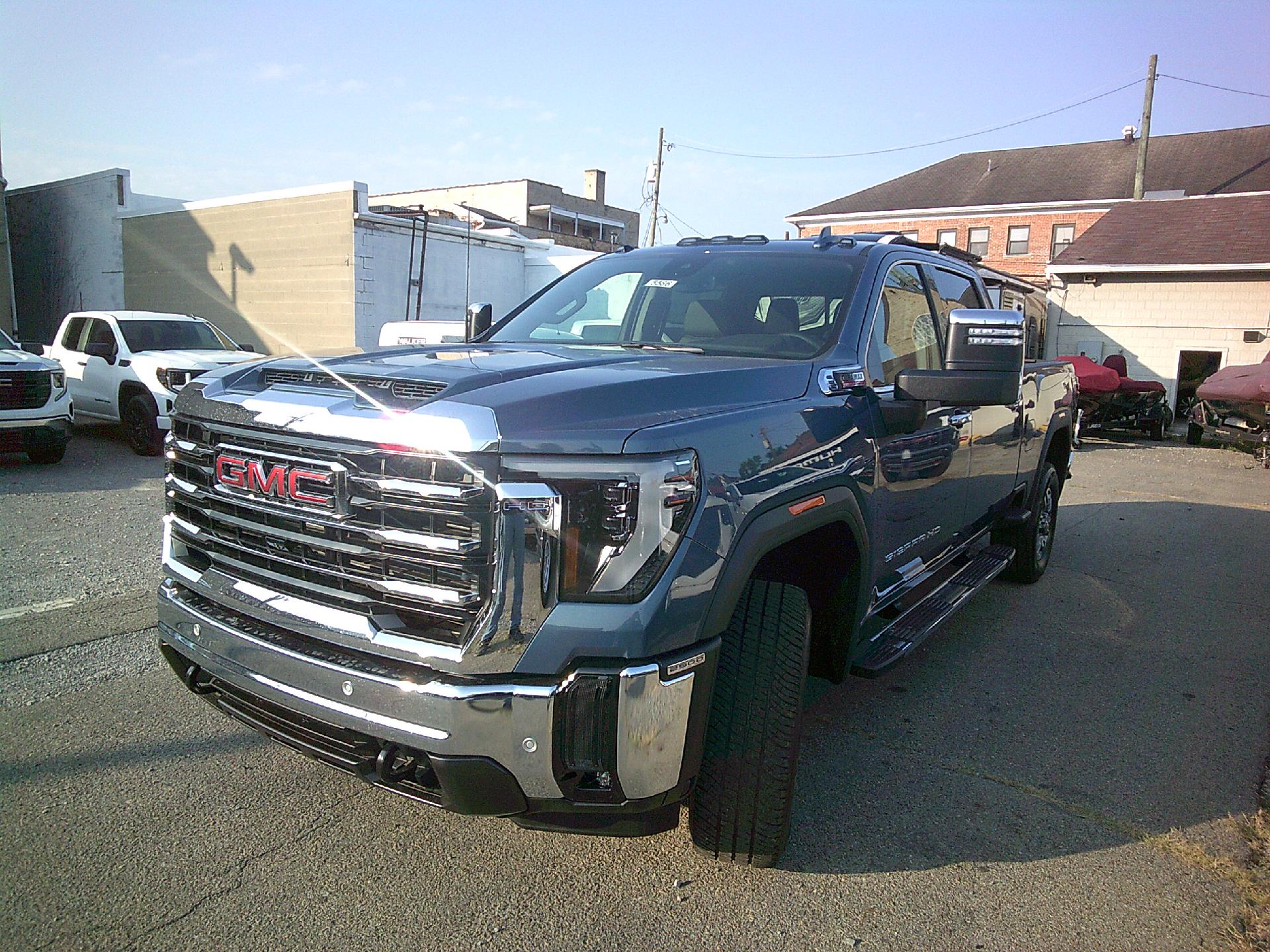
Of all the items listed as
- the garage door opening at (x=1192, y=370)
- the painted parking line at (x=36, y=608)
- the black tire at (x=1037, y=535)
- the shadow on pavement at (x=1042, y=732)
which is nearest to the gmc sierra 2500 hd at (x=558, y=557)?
the shadow on pavement at (x=1042, y=732)

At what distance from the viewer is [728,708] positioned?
247cm

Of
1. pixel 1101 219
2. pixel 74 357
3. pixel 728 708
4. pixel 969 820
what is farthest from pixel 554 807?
pixel 1101 219

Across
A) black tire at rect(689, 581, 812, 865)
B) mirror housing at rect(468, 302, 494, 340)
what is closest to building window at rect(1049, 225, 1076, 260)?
mirror housing at rect(468, 302, 494, 340)

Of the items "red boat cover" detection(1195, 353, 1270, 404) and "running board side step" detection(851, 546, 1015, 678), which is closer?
"running board side step" detection(851, 546, 1015, 678)

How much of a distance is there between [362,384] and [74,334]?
40.3 feet

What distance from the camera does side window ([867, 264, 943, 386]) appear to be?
3.53 m

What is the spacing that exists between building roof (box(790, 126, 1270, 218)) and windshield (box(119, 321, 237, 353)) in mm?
29838

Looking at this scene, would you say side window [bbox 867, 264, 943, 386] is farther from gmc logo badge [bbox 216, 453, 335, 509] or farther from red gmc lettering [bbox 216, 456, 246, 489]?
red gmc lettering [bbox 216, 456, 246, 489]

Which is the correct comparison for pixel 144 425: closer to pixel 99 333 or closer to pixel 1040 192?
pixel 99 333

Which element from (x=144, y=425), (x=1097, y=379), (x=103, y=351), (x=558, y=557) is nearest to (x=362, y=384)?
(x=558, y=557)

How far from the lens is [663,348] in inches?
139

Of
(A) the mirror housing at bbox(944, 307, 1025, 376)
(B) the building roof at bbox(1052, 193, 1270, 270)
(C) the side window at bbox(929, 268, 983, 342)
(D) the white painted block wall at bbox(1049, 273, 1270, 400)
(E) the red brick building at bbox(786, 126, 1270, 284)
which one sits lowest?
(A) the mirror housing at bbox(944, 307, 1025, 376)

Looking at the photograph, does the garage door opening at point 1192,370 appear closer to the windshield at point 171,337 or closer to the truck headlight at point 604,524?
the windshield at point 171,337

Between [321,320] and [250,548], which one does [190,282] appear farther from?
[250,548]
